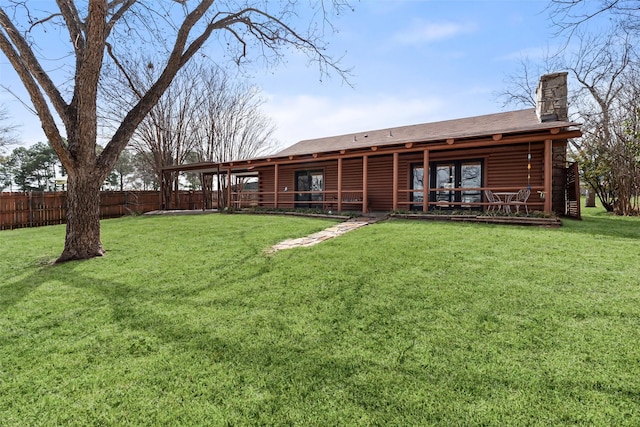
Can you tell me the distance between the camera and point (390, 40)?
360 inches

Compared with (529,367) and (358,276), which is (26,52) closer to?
(358,276)

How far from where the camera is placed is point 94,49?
566 cm

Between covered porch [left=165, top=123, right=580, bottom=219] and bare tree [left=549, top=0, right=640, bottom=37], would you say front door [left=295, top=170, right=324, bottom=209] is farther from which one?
bare tree [left=549, top=0, right=640, bottom=37]

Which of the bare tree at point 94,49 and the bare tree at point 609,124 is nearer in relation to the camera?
the bare tree at point 94,49

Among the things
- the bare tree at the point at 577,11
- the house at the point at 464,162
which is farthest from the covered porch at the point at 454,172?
the bare tree at the point at 577,11

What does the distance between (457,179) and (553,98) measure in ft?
14.7

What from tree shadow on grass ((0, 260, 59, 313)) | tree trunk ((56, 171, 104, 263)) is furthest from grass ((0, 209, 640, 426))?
tree trunk ((56, 171, 104, 263))

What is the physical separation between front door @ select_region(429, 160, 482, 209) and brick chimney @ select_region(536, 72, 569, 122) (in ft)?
9.95

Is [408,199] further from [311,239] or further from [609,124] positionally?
[609,124]

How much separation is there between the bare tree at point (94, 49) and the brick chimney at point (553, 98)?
331 inches

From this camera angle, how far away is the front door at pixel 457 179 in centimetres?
1116

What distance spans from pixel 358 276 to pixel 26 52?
270 inches

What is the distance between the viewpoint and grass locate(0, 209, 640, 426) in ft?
6.03

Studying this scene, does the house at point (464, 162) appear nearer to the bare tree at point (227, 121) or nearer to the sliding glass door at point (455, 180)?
the sliding glass door at point (455, 180)
